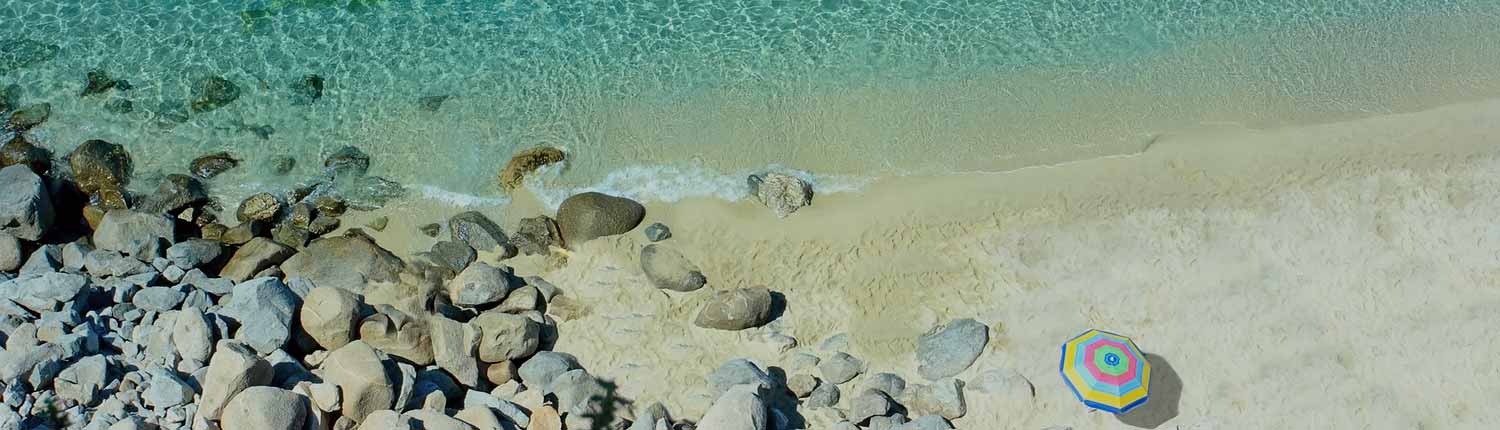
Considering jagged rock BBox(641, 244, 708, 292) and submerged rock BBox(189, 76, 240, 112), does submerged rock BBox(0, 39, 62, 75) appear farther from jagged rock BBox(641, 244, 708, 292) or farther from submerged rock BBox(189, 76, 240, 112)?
jagged rock BBox(641, 244, 708, 292)

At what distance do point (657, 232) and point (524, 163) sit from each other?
108 inches

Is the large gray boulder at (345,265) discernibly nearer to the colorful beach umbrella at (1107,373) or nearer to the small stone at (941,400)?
the small stone at (941,400)

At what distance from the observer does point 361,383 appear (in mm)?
11016

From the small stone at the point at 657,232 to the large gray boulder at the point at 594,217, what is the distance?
30 cm

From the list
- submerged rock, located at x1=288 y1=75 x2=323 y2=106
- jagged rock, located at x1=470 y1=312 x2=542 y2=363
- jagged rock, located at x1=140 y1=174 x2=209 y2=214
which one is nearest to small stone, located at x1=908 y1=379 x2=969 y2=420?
jagged rock, located at x1=470 y1=312 x2=542 y2=363

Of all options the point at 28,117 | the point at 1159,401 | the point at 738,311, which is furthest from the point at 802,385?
the point at 28,117

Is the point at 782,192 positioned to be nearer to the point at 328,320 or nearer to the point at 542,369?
the point at 542,369

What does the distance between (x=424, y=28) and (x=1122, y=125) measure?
12478mm

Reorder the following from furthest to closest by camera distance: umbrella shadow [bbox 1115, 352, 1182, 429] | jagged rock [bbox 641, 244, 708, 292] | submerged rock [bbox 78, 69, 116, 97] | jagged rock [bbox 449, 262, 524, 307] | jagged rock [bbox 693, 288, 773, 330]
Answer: submerged rock [bbox 78, 69, 116, 97], jagged rock [bbox 641, 244, 708, 292], jagged rock [bbox 449, 262, 524, 307], jagged rock [bbox 693, 288, 773, 330], umbrella shadow [bbox 1115, 352, 1182, 429]

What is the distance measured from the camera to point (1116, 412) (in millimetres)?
11602

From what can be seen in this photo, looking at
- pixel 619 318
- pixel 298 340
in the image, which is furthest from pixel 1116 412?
pixel 298 340

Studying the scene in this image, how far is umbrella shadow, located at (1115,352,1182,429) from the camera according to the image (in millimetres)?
12102

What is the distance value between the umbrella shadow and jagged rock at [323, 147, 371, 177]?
1168 centimetres

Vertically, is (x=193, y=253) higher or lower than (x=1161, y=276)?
higher
